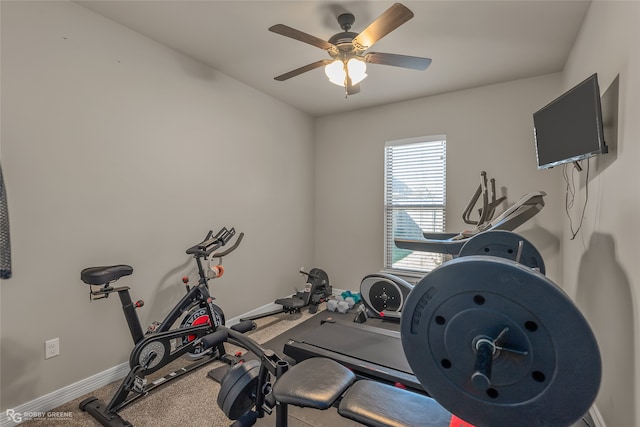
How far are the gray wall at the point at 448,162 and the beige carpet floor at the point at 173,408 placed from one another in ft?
8.44

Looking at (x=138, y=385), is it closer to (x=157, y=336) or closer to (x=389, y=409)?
(x=157, y=336)

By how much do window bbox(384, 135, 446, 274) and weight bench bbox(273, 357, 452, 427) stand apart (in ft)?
10.00

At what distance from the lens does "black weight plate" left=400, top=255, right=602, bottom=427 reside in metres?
0.70

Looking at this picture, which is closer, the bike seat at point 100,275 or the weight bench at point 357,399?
the weight bench at point 357,399

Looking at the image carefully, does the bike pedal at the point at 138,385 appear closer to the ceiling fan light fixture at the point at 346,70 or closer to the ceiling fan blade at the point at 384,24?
the ceiling fan light fixture at the point at 346,70

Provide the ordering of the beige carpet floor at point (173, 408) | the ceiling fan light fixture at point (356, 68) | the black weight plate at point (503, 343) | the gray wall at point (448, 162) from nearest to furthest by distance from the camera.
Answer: the black weight plate at point (503, 343), the beige carpet floor at point (173, 408), the ceiling fan light fixture at point (356, 68), the gray wall at point (448, 162)

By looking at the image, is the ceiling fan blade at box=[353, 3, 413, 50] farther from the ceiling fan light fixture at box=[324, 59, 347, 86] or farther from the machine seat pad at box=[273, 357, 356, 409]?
the machine seat pad at box=[273, 357, 356, 409]

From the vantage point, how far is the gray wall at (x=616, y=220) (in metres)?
1.36

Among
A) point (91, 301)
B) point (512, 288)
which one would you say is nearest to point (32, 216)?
point (91, 301)

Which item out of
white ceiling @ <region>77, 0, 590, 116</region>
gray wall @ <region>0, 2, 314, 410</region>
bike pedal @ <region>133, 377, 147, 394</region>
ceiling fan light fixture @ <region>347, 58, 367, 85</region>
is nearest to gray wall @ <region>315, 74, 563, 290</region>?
white ceiling @ <region>77, 0, 590, 116</region>

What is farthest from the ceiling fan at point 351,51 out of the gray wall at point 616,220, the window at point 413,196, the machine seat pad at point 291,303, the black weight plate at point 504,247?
the machine seat pad at point 291,303

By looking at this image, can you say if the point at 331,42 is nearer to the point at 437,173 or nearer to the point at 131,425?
the point at 437,173

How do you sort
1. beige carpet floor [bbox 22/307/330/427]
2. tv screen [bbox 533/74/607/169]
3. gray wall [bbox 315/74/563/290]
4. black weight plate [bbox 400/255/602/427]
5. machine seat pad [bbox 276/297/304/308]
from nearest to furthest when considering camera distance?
black weight plate [bbox 400/255/602/427] < tv screen [bbox 533/74/607/169] < beige carpet floor [bbox 22/307/330/427] < gray wall [bbox 315/74/563/290] < machine seat pad [bbox 276/297/304/308]

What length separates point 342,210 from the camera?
452 centimetres
